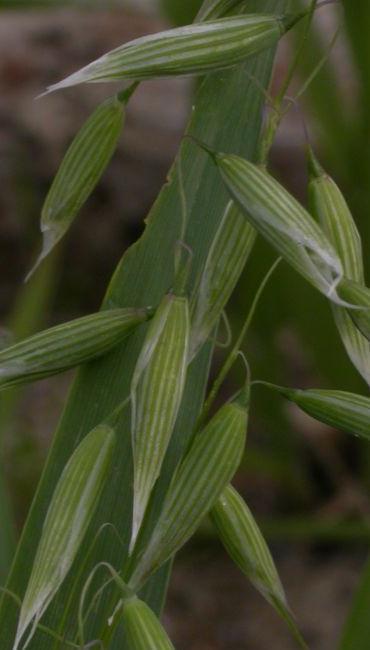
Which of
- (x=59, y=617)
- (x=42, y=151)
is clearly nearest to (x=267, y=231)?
(x=59, y=617)

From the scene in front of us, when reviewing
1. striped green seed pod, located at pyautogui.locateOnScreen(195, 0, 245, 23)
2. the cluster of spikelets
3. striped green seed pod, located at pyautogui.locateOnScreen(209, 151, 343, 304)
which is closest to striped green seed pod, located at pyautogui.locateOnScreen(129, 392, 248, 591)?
the cluster of spikelets

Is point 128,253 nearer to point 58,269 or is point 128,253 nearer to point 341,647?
point 341,647

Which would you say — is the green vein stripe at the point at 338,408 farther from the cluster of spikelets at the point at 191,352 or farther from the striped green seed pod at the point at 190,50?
the striped green seed pod at the point at 190,50

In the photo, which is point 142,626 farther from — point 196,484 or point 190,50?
point 190,50

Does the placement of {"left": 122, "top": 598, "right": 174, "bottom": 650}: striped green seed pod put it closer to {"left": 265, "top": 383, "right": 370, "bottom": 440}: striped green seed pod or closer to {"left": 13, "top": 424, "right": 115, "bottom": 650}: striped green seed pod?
{"left": 13, "top": 424, "right": 115, "bottom": 650}: striped green seed pod

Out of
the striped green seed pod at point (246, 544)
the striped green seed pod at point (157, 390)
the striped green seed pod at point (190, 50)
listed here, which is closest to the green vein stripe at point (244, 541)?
the striped green seed pod at point (246, 544)

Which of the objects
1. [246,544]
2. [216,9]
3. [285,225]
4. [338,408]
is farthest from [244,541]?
[216,9]
